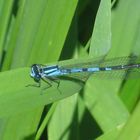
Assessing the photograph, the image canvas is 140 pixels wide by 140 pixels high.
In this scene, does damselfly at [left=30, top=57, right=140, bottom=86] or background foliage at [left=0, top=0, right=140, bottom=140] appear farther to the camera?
damselfly at [left=30, top=57, right=140, bottom=86]

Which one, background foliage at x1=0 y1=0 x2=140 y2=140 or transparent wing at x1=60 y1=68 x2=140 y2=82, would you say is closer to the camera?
background foliage at x1=0 y1=0 x2=140 y2=140

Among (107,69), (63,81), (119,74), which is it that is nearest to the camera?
(63,81)

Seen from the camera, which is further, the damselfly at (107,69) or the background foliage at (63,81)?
the damselfly at (107,69)

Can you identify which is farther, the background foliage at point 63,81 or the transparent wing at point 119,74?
the transparent wing at point 119,74

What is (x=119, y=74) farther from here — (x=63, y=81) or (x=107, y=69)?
(x=63, y=81)

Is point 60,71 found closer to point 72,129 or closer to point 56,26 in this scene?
point 72,129

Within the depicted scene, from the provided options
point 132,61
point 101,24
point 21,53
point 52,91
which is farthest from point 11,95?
point 132,61

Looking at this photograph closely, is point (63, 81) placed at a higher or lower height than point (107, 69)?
higher

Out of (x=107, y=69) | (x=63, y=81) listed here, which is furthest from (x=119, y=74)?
(x=63, y=81)

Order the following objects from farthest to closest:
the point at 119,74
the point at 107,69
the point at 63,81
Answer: the point at 107,69 < the point at 119,74 < the point at 63,81
